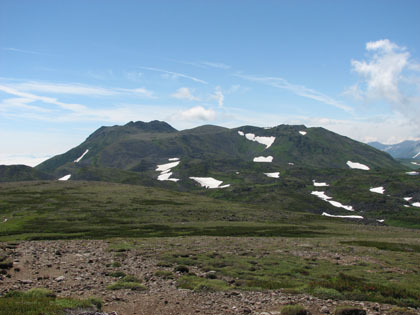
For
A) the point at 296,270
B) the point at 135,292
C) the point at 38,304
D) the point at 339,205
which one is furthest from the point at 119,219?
the point at 339,205

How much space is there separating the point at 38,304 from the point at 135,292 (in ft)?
21.7

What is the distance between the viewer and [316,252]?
40.4 meters

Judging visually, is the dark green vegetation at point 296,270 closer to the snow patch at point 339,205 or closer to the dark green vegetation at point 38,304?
the dark green vegetation at point 38,304

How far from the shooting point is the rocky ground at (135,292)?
1841 cm

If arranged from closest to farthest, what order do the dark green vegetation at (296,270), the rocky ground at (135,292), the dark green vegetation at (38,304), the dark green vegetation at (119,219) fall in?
1. the dark green vegetation at (38,304)
2. the rocky ground at (135,292)
3. the dark green vegetation at (296,270)
4. the dark green vegetation at (119,219)

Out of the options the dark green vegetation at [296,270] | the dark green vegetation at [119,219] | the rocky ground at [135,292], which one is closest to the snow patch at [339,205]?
the dark green vegetation at [119,219]

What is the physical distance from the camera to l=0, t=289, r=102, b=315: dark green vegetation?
1502 cm

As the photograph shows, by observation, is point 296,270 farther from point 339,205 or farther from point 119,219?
point 339,205

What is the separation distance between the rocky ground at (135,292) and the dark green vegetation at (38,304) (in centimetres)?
120

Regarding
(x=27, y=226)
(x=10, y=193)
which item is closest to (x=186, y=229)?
(x=27, y=226)

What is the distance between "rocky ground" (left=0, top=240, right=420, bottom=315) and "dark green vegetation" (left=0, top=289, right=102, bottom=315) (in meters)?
1.20

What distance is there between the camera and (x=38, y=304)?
54.1 feet

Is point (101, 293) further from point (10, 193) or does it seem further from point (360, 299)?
point (10, 193)

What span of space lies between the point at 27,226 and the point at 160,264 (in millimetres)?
57751
